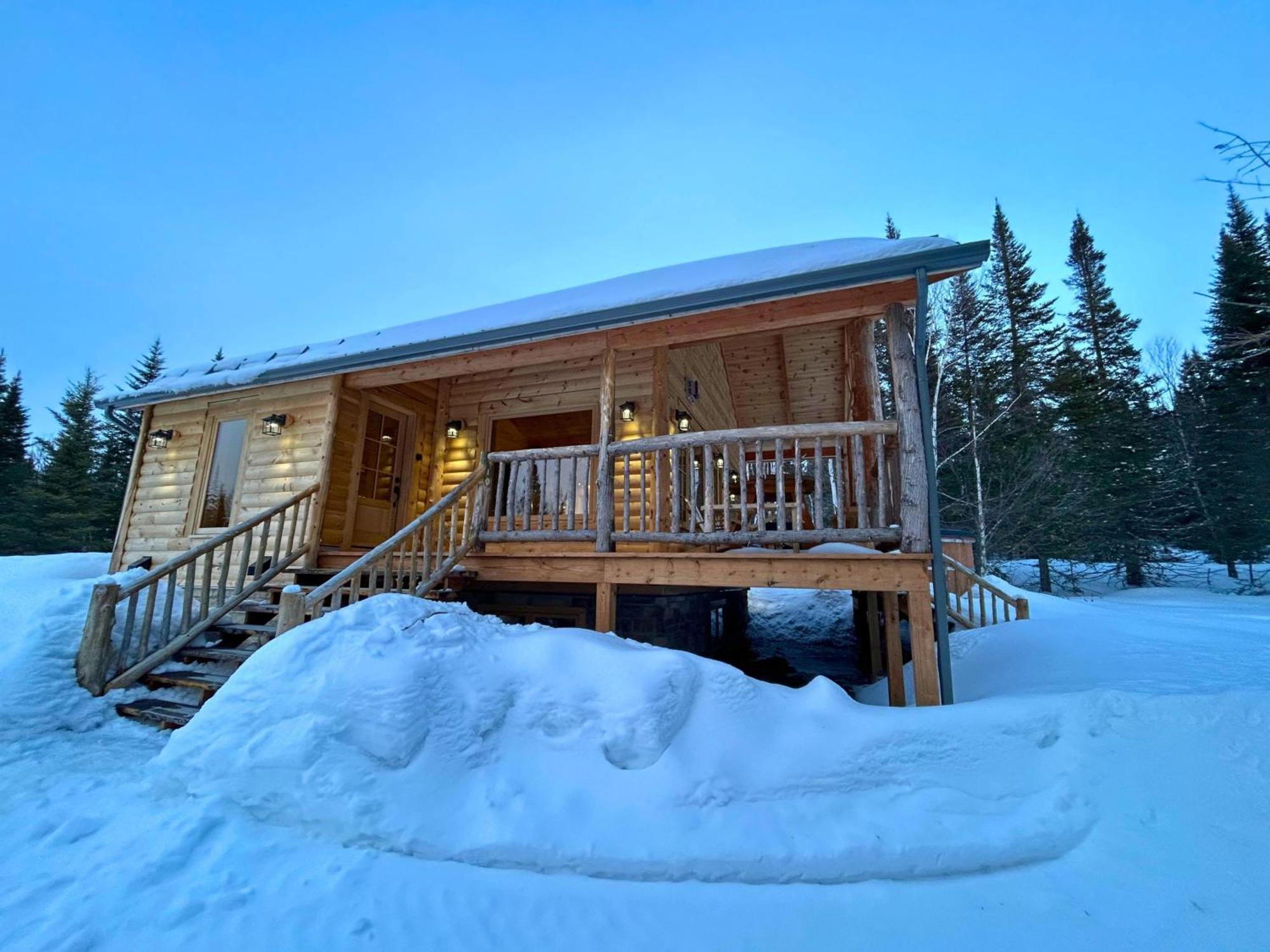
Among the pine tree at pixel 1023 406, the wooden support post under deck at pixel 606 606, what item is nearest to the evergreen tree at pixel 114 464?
the wooden support post under deck at pixel 606 606

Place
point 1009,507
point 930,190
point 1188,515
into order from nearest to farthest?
point 1009,507, point 1188,515, point 930,190

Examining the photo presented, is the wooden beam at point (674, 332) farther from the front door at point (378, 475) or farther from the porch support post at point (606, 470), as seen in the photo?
the front door at point (378, 475)

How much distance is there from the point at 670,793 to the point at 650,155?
2062 inches

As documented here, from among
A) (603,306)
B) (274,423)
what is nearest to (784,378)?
(603,306)

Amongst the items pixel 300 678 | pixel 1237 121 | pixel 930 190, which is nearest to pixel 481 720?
pixel 300 678

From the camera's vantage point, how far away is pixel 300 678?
111 inches

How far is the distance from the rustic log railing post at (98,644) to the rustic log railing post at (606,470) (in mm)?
3858

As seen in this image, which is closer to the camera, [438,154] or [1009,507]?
[1009,507]

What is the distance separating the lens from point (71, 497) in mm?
19375

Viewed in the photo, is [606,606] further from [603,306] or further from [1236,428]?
[1236,428]

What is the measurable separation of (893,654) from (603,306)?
427 cm

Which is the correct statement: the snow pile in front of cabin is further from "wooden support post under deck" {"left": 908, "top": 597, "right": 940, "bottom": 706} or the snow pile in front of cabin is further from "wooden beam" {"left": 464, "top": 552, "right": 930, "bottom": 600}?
"wooden beam" {"left": 464, "top": 552, "right": 930, "bottom": 600}

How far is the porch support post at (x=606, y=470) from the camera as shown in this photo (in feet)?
16.9

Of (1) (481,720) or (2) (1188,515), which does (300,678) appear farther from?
(2) (1188,515)
